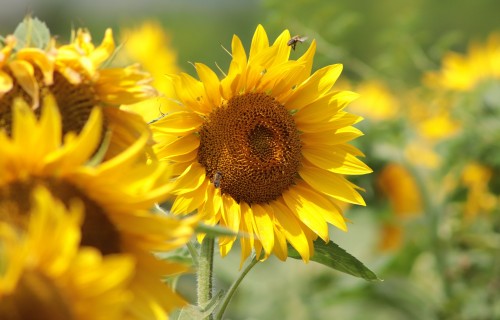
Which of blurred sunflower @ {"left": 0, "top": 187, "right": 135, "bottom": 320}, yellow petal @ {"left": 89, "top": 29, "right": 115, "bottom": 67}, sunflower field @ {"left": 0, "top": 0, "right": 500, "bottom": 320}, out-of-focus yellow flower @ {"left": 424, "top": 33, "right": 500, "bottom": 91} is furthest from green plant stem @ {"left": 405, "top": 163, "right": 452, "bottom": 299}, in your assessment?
blurred sunflower @ {"left": 0, "top": 187, "right": 135, "bottom": 320}

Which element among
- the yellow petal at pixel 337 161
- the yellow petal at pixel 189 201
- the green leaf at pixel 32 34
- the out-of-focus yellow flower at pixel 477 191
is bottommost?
the out-of-focus yellow flower at pixel 477 191

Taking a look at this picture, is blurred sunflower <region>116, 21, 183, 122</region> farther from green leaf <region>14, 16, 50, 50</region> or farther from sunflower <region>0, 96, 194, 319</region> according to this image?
sunflower <region>0, 96, 194, 319</region>

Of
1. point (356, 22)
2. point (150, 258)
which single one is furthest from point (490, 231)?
point (150, 258)

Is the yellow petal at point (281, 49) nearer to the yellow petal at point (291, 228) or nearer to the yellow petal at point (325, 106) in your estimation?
the yellow petal at point (325, 106)

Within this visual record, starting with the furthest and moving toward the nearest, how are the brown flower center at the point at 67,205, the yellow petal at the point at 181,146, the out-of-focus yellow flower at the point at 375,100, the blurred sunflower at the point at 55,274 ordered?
the out-of-focus yellow flower at the point at 375,100, the yellow petal at the point at 181,146, the brown flower center at the point at 67,205, the blurred sunflower at the point at 55,274

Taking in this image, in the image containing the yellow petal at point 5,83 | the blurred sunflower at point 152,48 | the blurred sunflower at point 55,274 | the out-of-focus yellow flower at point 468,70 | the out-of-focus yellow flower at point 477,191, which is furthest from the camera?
the blurred sunflower at point 152,48

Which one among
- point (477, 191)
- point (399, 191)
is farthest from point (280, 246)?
point (399, 191)

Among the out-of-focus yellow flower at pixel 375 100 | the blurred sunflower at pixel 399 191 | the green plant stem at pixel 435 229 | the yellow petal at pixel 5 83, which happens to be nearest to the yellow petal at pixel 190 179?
the yellow petal at pixel 5 83

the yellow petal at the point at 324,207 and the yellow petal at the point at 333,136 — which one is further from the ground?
the yellow petal at the point at 333,136
